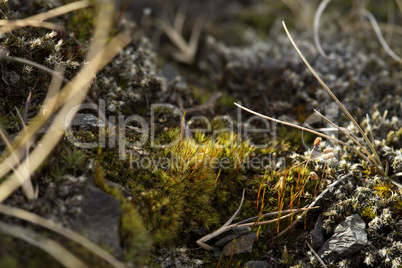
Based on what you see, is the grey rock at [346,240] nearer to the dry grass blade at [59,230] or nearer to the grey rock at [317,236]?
the grey rock at [317,236]

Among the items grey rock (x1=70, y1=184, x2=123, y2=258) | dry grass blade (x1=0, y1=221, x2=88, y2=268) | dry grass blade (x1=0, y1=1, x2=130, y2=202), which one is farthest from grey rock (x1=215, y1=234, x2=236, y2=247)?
dry grass blade (x1=0, y1=1, x2=130, y2=202)

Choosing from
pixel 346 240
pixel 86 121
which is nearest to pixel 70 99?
pixel 86 121

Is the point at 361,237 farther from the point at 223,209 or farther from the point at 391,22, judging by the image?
the point at 391,22

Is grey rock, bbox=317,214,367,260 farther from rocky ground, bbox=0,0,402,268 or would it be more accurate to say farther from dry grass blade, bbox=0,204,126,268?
dry grass blade, bbox=0,204,126,268

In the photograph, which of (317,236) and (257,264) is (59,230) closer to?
(257,264)

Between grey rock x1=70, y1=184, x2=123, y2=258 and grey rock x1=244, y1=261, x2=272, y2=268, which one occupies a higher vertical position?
grey rock x1=70, y1=184, x2=123, y2=258

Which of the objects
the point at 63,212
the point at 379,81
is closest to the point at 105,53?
the point at 63,212

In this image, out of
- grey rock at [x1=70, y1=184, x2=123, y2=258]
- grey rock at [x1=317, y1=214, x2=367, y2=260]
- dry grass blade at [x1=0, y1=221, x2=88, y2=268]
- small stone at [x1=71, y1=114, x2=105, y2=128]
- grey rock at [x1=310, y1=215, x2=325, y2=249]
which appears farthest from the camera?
small stone at [x1=71, y1=114, x2=105, y2=128]

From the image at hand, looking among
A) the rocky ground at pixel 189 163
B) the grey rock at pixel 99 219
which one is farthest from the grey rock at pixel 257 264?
Result: the grey rock at pixel 99 219
